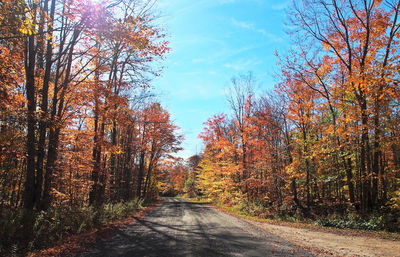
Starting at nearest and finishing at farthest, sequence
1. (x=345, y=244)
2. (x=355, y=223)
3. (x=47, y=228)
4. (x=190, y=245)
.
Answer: (x=190, y=245), (x=47, y=228), (x=345, y=244), (x=355, y=223)

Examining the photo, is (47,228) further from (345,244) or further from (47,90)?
(345,244)

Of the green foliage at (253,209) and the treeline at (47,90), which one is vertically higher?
the treeline at (47,90)

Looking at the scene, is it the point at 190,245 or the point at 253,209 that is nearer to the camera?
the point at 190,245

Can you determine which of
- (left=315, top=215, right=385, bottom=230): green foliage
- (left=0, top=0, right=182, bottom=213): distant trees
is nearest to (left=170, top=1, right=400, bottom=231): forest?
(left=315, top=215, right=385, bottom=230): green foliage

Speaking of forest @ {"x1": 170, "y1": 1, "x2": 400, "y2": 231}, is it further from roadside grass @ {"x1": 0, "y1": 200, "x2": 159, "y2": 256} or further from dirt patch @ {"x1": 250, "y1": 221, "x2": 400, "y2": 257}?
roadside grass @ {"x1": 0, "y1": 200, "x2": 159, "y2": 256}

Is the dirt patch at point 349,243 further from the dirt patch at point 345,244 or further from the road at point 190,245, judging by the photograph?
the road at point 190,245

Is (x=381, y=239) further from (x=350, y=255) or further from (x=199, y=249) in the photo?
(x=199, y=249)

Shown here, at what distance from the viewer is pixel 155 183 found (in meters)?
36.4

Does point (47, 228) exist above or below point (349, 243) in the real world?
above

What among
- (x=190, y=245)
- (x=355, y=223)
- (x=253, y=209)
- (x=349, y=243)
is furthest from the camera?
(x=253, y=209)

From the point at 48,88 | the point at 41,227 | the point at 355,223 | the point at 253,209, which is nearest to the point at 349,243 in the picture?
the point at 355,223

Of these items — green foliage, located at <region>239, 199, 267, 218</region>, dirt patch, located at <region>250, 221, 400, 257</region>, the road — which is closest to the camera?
the road

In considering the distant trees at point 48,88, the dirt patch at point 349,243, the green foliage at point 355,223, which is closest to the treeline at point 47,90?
the distant trees at point 48,88

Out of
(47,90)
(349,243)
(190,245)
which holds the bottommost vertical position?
(349,243)
